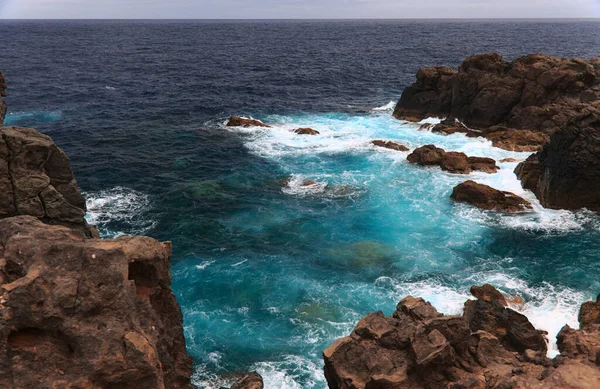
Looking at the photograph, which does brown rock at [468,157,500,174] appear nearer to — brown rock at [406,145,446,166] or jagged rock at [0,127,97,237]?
brown rock at [406,145,446,166]

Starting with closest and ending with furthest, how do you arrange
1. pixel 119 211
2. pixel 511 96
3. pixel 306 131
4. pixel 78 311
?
pixel 78 311, pixel 119 211, pixel 511 96, pixel 306 131

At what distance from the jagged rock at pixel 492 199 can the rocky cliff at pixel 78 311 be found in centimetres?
3798

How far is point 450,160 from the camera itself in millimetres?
56906

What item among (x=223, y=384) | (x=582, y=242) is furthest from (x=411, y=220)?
(x=223, y=384)

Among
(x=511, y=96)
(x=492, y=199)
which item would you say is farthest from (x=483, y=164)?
(x=511, y=96)

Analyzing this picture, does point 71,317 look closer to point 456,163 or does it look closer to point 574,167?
point 574,167

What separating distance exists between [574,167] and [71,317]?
46134 mm

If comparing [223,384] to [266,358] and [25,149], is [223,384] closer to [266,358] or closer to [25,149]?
[266,358]

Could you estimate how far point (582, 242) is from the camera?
136 feet

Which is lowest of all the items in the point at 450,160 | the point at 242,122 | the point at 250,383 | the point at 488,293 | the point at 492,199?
the point at 488,293

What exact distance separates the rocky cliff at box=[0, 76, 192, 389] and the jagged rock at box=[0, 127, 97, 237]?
746 centimetres

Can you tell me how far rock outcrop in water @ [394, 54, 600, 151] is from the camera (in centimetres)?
6266

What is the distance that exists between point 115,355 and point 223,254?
25.8m

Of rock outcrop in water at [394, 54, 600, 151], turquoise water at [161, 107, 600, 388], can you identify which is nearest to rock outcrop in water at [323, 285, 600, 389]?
turquoise water at [161, 107, 600, 388]
